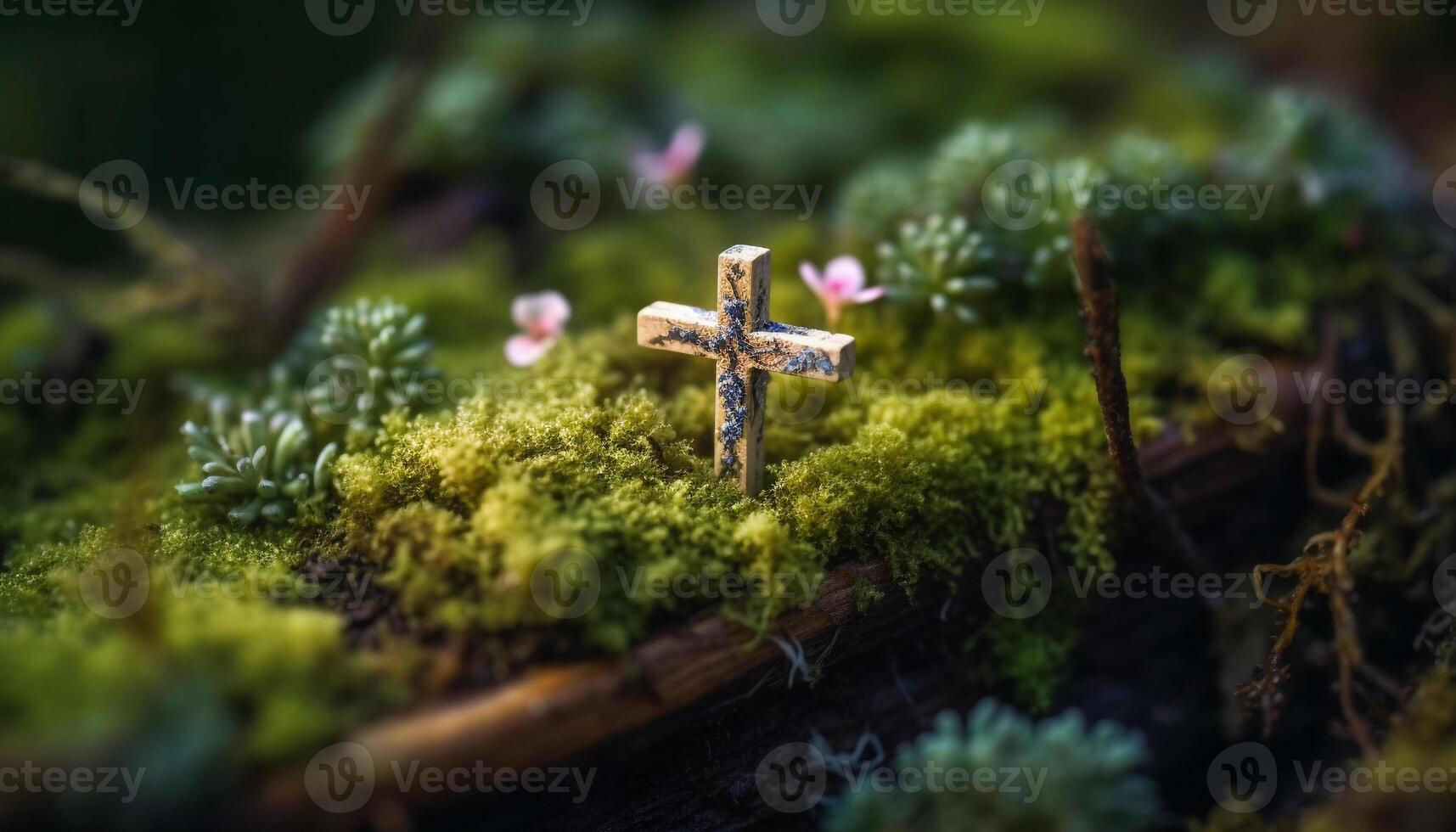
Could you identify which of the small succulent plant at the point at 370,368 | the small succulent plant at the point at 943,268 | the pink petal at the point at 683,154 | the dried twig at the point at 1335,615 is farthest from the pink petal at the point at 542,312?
the dried twig at the point at 1335,615

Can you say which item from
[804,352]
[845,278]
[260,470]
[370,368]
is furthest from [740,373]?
[260,470]

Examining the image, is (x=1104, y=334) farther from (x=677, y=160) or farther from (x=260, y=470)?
(x=260, y=470)

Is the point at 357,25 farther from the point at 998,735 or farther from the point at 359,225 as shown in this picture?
the point at 998,735

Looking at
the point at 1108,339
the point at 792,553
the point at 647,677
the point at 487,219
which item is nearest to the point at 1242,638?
the point at 1108,339

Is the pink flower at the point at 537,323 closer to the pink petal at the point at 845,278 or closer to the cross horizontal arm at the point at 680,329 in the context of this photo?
the cross horizontal arm at the point at 680,329

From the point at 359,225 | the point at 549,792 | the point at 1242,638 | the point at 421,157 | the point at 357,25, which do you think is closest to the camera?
the point at 549,792

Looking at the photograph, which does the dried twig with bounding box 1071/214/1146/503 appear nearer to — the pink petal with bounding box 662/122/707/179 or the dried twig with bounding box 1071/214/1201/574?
the dried twig with bounding box 1071/214/1201/574

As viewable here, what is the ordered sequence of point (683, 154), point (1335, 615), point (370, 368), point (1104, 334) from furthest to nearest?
point (683, 154) → point (370, 368) → point (1335, 615) → point (1104, 334)

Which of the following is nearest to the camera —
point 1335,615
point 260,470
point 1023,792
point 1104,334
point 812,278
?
point 1023,792
